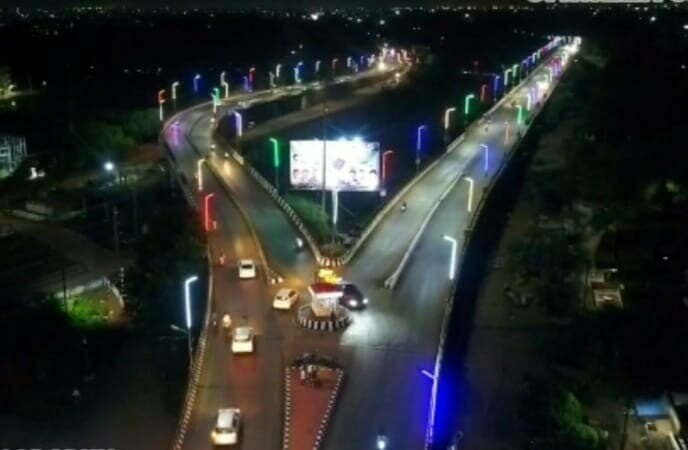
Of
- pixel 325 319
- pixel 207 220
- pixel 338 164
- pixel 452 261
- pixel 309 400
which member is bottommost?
pixel 309 400

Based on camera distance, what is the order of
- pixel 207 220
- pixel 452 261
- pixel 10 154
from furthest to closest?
pixel 10 154, pixel 207 220, pixel 452 261

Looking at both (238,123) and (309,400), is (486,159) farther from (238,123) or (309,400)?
(309,400)

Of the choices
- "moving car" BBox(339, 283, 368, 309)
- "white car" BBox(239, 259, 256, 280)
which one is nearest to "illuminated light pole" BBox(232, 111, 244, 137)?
"white car" BBox(239, 259, 256, 280)

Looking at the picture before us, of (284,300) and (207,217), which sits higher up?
(207,217)

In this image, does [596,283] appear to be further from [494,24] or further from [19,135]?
[494,24]

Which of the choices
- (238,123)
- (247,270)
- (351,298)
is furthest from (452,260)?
(238,123)

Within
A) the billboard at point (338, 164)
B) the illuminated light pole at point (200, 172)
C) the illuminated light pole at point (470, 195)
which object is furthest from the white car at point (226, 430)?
the illuminated light pole at point (200, 172)

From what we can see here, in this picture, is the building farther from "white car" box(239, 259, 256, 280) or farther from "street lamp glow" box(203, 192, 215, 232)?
"white car" box(239, 259, 256, 280)

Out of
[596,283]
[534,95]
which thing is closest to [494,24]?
[534,95]
